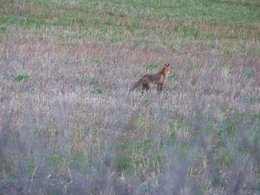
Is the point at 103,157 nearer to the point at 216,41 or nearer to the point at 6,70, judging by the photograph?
the point at 6,70

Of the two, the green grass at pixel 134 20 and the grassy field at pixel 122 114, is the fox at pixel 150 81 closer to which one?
the grassy field at pixel 122 114

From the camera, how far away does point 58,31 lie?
20625 millimetres

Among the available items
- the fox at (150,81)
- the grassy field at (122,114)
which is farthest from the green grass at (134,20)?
the fox at (150,81)

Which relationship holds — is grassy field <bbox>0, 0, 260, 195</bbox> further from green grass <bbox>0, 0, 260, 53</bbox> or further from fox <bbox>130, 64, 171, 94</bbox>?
green grass <bbox>0, 0, 260, 53</bbox>

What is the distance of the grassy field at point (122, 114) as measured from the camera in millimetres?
6055

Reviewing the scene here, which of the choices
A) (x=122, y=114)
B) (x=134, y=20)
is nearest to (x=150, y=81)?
(x=122, y=114)

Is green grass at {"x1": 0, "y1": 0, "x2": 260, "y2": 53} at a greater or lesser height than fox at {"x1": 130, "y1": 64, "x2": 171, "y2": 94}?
lesser

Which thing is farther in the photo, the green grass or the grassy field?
the green grass

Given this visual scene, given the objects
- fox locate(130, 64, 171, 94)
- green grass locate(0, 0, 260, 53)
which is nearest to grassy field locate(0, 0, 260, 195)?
fox locate(130, 64, 171, 94)

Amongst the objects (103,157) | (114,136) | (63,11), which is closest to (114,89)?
(114,136)

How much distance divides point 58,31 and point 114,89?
9625 mm

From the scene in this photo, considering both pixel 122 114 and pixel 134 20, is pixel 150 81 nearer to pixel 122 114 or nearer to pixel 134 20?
pixel 122 114

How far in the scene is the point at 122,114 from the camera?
29.1 ft

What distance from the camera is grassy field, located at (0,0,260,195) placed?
6055mm
